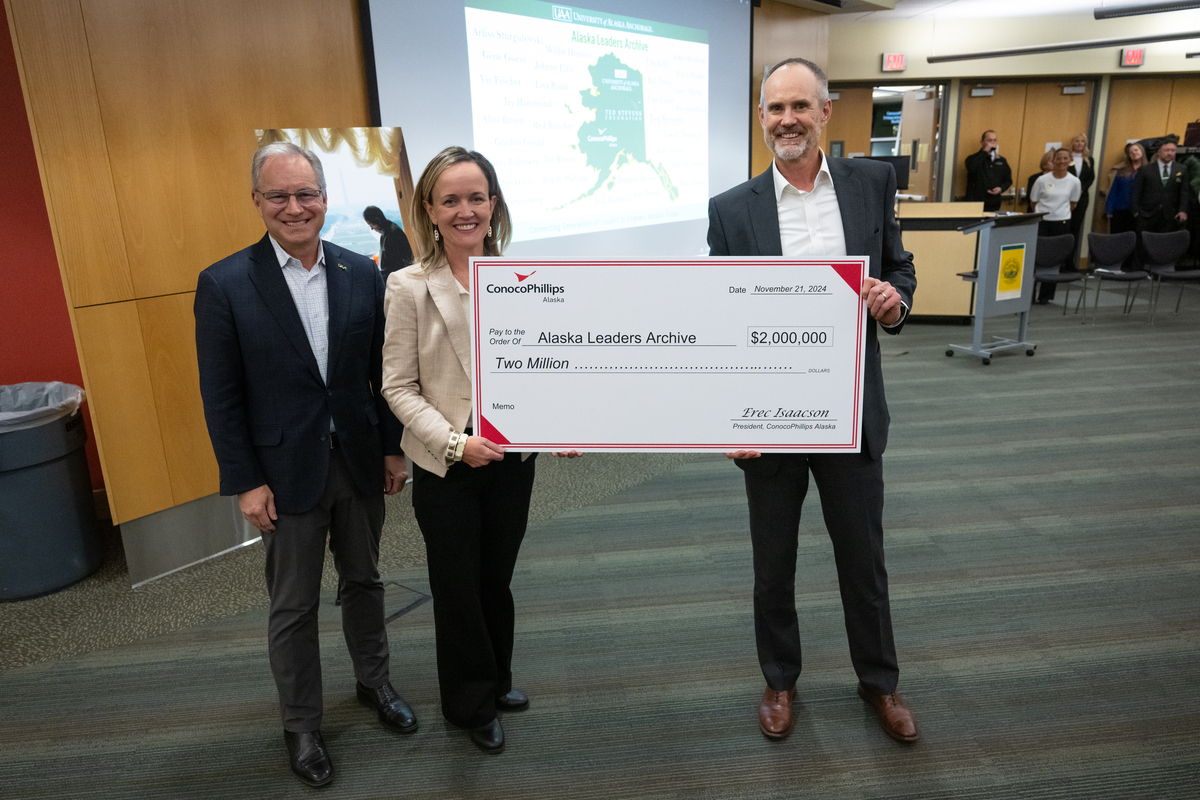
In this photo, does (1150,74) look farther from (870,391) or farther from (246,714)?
(246,714)

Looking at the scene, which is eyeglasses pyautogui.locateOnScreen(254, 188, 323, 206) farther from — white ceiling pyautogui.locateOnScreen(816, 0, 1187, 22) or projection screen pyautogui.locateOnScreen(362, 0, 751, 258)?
white ceiling pyautogui.locateOnScreen(816, 0, 1187, 22)

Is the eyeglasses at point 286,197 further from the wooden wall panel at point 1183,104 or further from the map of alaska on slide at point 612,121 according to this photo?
the wooden wall panel at point 1183,104

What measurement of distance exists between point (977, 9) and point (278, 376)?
34.7ft

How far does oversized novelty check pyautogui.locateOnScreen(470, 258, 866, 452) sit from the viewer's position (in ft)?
5.46

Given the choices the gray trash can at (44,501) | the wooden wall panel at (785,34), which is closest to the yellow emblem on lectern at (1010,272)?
the wooden wall panel at (785,34)

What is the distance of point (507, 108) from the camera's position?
4.06 m

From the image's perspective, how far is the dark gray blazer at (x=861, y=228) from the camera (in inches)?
70.8

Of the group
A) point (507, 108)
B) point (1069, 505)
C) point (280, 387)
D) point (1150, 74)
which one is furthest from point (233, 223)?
point (1150, 74)

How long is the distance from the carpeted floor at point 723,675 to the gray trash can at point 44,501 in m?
0.17

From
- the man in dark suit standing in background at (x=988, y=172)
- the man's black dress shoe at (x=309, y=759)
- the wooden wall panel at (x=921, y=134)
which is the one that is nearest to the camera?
the man's black dress shoe at (x=309, y=759)

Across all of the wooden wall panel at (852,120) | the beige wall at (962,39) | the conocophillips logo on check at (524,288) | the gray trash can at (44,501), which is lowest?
the gray trash can at (44,501)

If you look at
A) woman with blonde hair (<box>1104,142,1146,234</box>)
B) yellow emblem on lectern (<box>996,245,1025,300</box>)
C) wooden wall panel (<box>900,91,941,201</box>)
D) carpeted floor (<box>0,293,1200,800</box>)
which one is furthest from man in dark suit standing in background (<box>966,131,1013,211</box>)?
carpeted floor (<box>0,293,1200,800</box>)

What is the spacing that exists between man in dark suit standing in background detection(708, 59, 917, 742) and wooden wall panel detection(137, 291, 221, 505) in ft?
7.95

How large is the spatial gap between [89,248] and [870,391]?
9.52 ft
